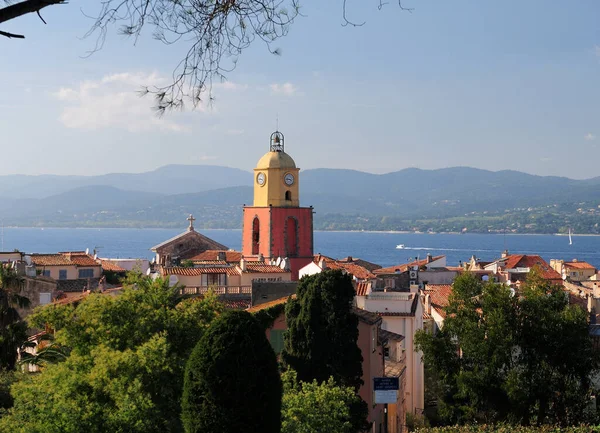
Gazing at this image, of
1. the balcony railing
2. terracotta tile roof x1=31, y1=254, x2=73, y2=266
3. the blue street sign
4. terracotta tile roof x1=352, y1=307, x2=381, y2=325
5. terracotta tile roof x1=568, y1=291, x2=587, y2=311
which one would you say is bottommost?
the blue street sign

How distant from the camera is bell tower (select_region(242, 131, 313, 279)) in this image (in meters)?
46.5

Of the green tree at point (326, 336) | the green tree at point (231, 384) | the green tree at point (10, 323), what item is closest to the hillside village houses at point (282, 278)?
the green tree at point (326, 336)

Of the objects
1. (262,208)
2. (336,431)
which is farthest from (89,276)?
(336,431)

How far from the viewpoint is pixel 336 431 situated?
16797mm

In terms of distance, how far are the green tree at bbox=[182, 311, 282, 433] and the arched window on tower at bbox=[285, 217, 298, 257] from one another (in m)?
32.8

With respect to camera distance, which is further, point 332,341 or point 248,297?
point 248,297

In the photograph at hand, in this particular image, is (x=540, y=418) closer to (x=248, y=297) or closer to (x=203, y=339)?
(x=248, y=297)

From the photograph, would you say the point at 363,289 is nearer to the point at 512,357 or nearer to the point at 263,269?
the point at 512,357

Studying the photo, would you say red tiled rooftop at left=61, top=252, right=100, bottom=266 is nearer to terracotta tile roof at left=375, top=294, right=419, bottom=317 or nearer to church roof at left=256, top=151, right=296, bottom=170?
church roof at left=256, top=151, right=296, bottom=170

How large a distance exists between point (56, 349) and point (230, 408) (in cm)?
808

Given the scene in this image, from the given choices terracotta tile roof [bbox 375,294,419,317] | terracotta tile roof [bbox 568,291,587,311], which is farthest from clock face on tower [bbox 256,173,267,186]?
terracotta tile roof [bbox 375,294,419,317]

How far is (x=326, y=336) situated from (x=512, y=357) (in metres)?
7.44

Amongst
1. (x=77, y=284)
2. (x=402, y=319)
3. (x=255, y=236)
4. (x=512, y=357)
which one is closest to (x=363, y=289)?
(x=402, y=319)

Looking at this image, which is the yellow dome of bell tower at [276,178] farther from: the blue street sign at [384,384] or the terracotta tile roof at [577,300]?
the blue street sign at [384,384]
